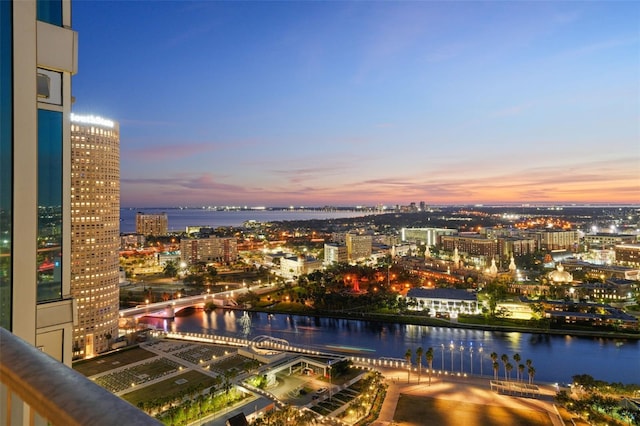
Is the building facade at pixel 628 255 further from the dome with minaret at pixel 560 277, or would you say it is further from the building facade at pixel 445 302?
the building facade at pixel 445 302

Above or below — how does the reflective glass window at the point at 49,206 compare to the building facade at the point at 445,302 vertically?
above

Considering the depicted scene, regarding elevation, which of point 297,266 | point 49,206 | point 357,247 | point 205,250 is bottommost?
point 297,266

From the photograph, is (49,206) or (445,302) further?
(445,302)

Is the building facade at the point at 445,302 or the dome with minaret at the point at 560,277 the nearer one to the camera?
the building facade at the point at 445,302

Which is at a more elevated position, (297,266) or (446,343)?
(297,266)

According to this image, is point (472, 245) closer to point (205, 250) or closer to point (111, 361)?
point (205, 250)

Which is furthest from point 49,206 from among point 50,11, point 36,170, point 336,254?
point 336,254

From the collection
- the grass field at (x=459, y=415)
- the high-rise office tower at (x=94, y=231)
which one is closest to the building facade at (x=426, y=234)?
the high-rise office tower at (x=94, y=231)
